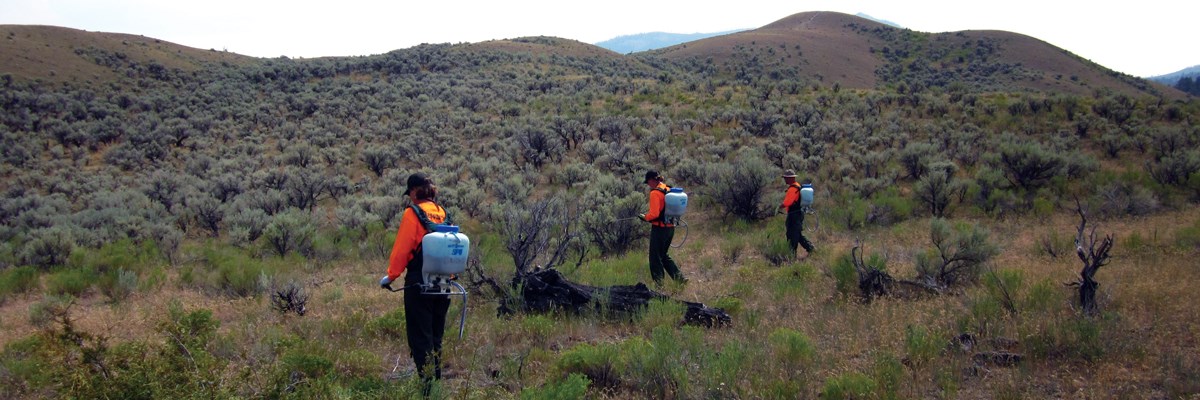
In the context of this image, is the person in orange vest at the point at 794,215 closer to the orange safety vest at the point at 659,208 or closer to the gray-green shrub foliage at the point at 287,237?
the orange safety vest at the point at 659,208

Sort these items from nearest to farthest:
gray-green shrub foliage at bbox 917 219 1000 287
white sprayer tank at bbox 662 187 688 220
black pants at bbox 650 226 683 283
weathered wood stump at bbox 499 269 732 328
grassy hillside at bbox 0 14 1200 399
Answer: grassy hillside at bbox 0 14 1200 399, weathered wood stump at bbox 499 269 732 328, gray-green shrub foliage at bbox 917 219 1000 287, white sprayer tank at bbox 662 187 688 220, black pants at bbox 650 226 683 283

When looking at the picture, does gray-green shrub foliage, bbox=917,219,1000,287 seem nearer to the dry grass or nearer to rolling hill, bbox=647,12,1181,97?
the dry grass

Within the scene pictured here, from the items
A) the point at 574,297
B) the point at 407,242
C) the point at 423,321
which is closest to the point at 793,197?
the point at 574,297

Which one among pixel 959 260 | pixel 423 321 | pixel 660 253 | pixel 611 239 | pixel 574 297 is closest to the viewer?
pixel 423 321

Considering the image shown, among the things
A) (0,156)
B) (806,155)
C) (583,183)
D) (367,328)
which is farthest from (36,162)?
(806,155)

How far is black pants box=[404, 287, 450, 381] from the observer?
444 cm

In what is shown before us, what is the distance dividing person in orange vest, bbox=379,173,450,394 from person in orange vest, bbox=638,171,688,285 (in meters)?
3.76

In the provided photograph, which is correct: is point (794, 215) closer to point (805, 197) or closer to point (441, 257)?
point (805, 197)

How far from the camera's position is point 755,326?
579 centimetres

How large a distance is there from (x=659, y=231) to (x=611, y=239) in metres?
3.43

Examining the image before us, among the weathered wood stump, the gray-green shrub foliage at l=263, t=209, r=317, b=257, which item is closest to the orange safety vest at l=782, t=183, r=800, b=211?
the weathered wood stump

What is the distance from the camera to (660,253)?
7.98 metres

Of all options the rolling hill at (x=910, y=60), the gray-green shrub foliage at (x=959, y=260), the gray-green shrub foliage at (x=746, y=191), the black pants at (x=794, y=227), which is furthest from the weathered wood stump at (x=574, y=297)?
the rolling hill at (x=910, y=60)

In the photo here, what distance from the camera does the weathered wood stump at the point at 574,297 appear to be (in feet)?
21.1
